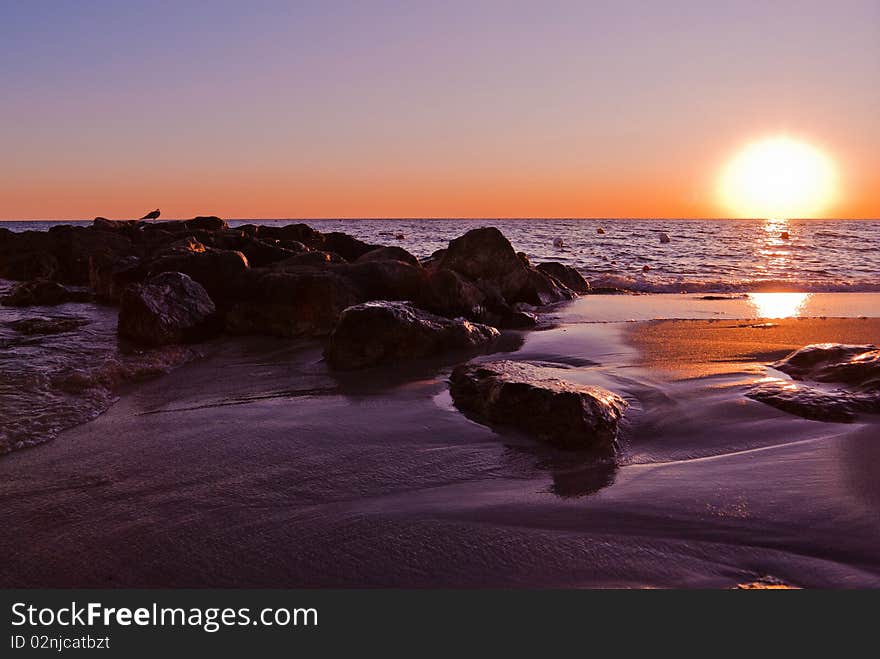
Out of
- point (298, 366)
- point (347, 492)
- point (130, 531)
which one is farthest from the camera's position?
point (298, 366)

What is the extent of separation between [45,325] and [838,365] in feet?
28.7

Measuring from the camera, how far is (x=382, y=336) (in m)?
6.14

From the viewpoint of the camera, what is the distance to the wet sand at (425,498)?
2312mm

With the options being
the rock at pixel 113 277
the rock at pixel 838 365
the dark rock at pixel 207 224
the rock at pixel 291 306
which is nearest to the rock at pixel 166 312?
the rock at pixel 291 306

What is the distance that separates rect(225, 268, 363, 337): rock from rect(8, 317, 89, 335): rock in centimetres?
208

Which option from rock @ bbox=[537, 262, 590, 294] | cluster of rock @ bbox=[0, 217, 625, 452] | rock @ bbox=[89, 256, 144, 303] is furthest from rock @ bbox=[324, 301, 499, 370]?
rock @ bbox=[537, 262, 590, 294]

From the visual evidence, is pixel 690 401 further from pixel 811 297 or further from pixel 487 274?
pixel 811 297

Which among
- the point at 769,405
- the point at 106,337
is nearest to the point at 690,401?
the point at 769,405

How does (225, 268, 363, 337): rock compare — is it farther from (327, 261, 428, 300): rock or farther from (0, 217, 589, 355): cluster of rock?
(327, 261, 428, 300): rock

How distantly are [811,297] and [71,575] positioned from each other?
46.7 feet

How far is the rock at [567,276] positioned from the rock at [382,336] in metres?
8.25

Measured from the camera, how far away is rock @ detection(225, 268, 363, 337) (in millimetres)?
7852

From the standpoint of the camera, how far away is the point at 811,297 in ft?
43.0

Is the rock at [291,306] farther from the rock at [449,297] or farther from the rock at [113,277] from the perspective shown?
the rock at [113,277]
